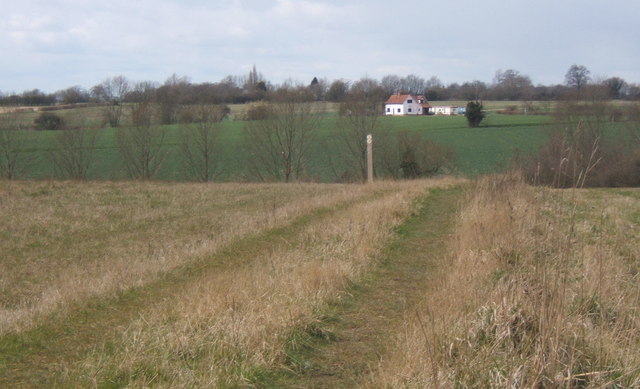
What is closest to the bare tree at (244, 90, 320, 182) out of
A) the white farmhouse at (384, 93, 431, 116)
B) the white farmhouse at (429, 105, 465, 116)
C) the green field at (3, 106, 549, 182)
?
the green field at (3, 106, 549, 182)

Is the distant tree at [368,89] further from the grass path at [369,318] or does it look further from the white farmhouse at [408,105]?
the grass path at [369,318]

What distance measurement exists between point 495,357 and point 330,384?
1.14 metres

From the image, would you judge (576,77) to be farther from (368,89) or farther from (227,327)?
(227,327)

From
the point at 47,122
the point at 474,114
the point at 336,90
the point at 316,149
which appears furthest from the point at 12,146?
the point at 474,114

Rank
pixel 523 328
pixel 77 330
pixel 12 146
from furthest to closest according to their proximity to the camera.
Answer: pixel 12 146 < pixel 77 330 < pixel 523 328

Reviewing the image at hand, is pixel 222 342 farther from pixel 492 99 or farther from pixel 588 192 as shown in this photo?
pixel 492 99

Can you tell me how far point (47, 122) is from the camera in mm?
48719

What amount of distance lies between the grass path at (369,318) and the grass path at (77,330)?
1.79 metres

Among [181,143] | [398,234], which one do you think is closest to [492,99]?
[181,143]

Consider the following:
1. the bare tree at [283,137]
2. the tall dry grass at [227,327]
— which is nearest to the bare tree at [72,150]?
the bare tree at [283,137]

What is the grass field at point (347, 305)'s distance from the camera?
13.4 ft

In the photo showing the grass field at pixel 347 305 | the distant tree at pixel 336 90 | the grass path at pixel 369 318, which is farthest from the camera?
the distant tree at pixel 336 90

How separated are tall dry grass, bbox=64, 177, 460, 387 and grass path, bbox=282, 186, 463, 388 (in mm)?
191

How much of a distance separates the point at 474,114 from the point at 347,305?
56.5 meters
